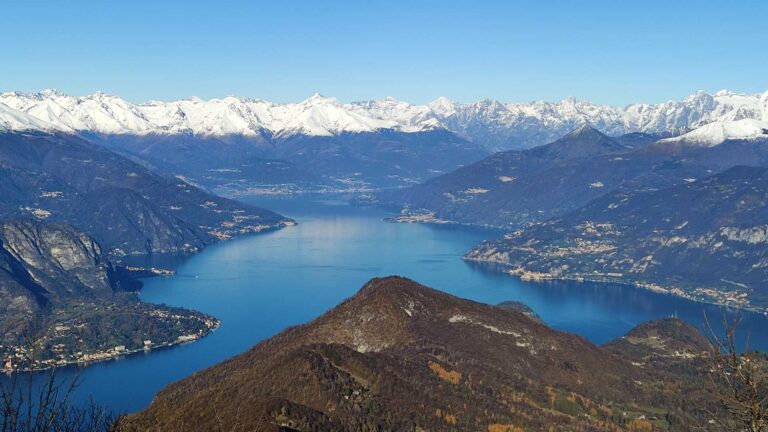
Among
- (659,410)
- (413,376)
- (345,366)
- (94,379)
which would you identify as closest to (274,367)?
(345,366)

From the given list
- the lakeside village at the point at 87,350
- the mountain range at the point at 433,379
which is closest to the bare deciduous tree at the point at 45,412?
the mountain range at the point at 433,379

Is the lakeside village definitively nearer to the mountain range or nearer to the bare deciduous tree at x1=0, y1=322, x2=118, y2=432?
the mountain range

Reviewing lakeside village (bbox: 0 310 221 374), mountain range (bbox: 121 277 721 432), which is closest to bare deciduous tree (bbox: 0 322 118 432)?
mountain range (bbox: 121 277 721 432)

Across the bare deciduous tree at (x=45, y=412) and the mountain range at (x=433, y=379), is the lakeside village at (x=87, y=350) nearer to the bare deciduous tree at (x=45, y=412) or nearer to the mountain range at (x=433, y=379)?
the mountain range at (x=433, y=379)

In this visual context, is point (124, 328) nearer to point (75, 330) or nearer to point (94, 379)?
point (75, 330)

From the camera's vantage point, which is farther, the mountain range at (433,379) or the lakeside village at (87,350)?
the lakeside village at (87,350)

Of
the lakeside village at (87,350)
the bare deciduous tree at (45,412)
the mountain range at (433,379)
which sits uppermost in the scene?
the bare deciduous tree at (45,412)

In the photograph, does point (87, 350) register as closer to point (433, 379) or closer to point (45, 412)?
point (433, 379)
